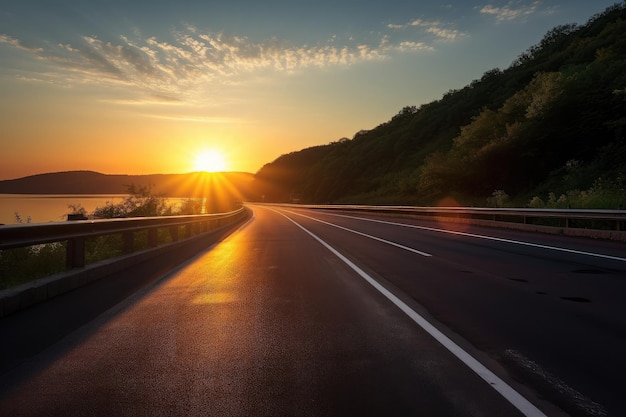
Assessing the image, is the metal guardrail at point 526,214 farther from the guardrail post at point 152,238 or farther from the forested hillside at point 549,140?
the guardrail post at point 152,238

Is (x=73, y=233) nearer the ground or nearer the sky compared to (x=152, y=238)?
nearer the sky

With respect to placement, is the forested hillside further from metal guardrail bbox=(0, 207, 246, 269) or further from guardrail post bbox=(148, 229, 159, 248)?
metal guardrail bbox=(0, 207, 246, 269)

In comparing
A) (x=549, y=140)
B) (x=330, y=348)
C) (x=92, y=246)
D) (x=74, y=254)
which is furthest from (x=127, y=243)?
(x=549, y=140)

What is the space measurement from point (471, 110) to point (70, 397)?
90968 millimetres

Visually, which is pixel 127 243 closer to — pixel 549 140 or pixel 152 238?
pixel 152 238

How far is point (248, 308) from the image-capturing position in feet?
22.2

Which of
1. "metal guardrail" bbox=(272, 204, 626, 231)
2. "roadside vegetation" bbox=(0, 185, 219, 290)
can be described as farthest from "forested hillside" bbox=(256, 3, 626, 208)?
"roadside vegetation" bbox=(0, 185, 219, 290)

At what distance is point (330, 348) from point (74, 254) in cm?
590

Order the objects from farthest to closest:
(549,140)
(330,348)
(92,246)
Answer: (549,140) < (92,246) < (330,348)

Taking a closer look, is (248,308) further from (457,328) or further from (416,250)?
(416,250)

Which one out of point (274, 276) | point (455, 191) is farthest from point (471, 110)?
point (274, 276)

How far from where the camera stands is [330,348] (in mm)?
4887

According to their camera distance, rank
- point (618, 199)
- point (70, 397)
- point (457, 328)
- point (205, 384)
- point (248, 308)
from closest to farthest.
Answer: point (70, 397)
point (205, 384)
point (457, 328)
point (248, 308)
point (618, 199)

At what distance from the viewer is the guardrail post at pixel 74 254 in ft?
28.3
